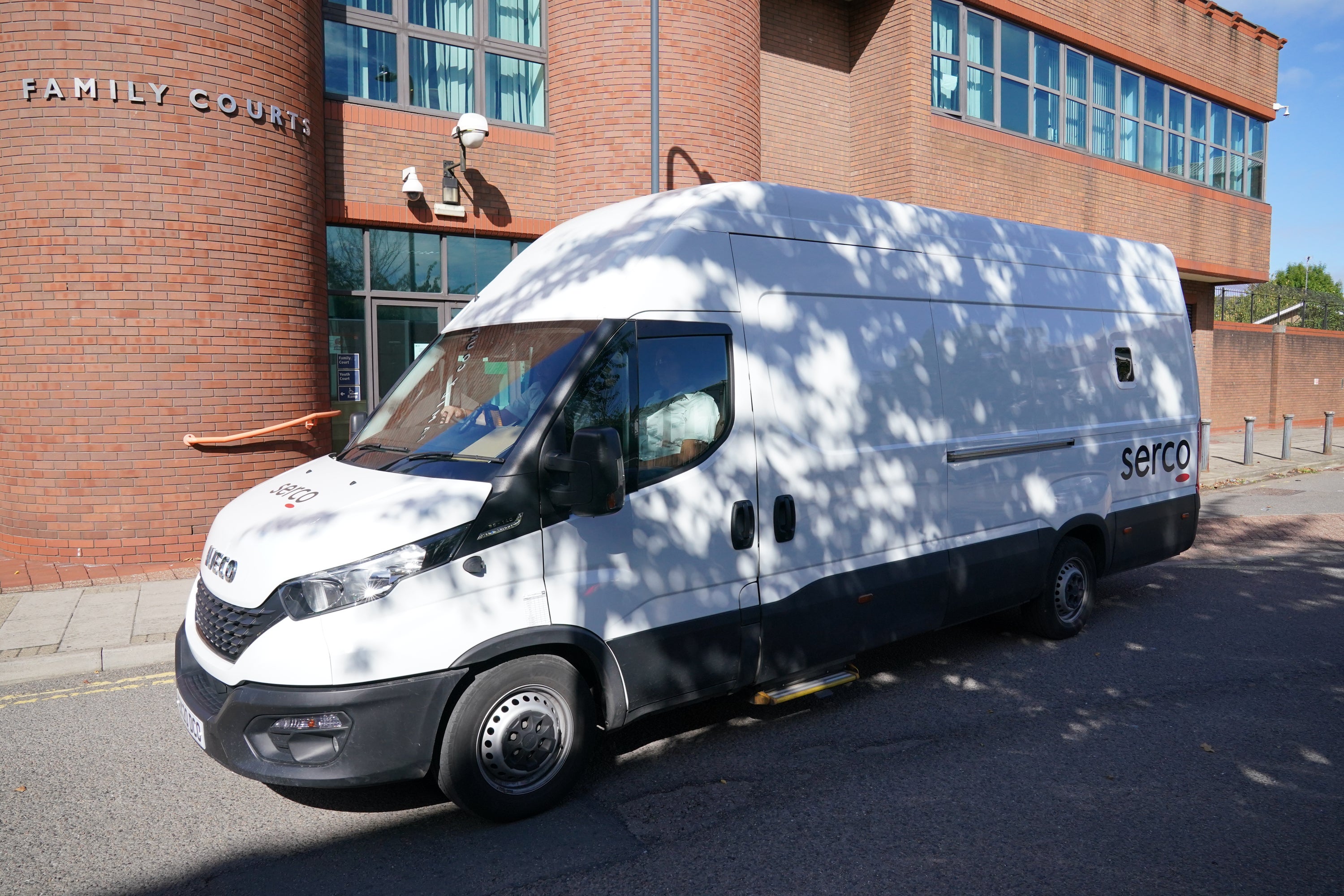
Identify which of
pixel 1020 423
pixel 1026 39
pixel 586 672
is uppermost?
pixel 1026 39

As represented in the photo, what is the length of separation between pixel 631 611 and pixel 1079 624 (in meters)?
3.98

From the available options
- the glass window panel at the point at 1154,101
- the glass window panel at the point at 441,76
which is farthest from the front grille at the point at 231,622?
the glass window panel at the point at 1154,101

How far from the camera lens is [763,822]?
12.9ft

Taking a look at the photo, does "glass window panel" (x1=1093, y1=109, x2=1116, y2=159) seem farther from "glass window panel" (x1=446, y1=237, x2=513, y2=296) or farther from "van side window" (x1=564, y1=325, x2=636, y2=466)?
"van side window" (x1=564, y1=325, x2=636, y2=466)

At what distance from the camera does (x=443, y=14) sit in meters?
11.5

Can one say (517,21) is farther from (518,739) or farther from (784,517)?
(518,739)

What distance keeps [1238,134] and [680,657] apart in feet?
76.2

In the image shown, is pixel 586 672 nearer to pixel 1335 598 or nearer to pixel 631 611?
pixel 631 611

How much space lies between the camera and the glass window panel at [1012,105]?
52.7 ft

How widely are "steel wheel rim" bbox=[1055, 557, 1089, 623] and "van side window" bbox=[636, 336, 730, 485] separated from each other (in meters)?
3.32

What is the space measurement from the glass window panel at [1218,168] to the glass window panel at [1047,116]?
6.13 metres

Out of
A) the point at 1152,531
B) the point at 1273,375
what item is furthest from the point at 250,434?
the point at 1273,375

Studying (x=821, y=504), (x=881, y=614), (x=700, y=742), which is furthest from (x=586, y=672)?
(x=881, y=614)

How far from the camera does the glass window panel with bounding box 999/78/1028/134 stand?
52.7 ft
